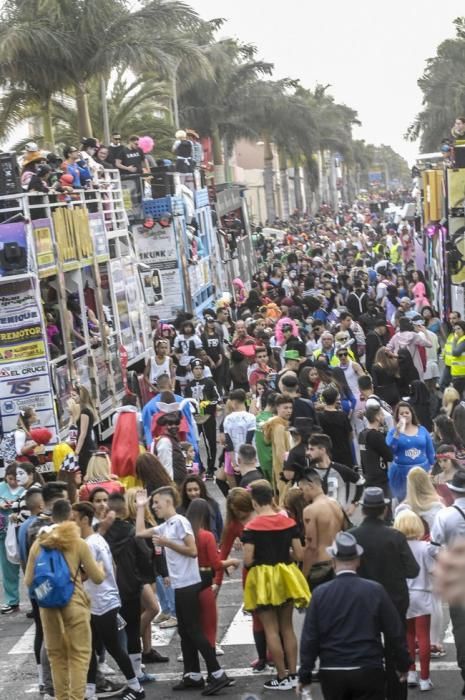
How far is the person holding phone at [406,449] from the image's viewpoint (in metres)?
12.3

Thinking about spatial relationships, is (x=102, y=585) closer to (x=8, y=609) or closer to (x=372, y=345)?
(x=8, y=609)

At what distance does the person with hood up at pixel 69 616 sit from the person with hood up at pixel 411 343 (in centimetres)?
995

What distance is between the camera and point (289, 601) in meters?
9.23

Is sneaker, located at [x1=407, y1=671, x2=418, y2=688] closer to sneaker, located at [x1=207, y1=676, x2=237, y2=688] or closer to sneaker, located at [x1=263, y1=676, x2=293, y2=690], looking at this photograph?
sneaker, located at [x1=263, y1=676, x2=293, y2=690]

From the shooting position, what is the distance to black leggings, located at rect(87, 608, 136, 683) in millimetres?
9234

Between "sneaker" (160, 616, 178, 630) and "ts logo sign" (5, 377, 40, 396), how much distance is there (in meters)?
4.80

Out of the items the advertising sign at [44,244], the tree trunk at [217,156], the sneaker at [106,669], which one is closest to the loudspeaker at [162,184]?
the advertising sign at [44,244]

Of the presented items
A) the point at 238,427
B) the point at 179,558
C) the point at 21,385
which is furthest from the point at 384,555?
the point at 21,385

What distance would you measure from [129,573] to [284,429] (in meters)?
3.91

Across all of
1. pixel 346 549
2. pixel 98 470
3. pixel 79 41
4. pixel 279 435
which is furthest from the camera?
pixel 79 41

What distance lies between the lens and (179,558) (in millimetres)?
9469

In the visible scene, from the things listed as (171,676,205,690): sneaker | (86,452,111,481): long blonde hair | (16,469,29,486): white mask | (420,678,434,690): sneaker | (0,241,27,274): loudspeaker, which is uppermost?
(0,241,27,274): loudspeaker

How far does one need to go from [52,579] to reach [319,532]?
1.82 metres

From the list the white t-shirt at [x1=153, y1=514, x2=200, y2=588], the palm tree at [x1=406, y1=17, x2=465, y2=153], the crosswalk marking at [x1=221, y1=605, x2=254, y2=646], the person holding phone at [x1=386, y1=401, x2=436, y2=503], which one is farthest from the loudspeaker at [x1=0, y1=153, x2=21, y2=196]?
the palm tree at [x1=406, y1=17, x2=465, y2=153]
